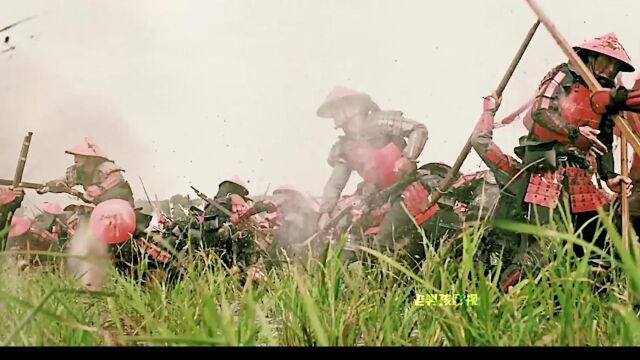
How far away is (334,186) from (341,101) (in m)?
0.18

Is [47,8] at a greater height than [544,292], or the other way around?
[47,8]

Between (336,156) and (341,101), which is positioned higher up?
(341,101)

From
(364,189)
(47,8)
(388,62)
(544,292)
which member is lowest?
(544,292)

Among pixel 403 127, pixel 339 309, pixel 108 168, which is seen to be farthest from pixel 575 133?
pixel 108 168

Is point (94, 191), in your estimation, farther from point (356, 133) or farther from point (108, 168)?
point (356, 133)

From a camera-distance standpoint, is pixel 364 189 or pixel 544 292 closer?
pixel 544 292

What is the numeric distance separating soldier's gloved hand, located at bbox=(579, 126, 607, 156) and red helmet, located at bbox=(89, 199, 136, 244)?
38.3 inches

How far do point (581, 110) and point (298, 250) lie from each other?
661 millimetres

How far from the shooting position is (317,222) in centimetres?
155

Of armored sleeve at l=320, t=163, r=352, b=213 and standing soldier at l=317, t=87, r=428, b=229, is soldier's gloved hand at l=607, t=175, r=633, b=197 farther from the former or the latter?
armored sleeve at l=320, t=163, r=352, b=213

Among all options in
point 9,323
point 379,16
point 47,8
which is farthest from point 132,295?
point 379,16

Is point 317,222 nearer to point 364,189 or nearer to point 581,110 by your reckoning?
point 364,189

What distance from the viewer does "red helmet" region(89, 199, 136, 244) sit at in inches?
61.7

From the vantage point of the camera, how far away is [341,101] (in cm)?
155
